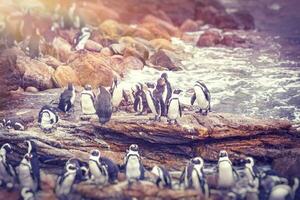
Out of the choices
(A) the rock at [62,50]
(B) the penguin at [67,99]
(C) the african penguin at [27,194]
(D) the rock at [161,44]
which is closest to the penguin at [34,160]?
(C) the african penguin at [27,194]

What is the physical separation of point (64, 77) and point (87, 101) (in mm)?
790

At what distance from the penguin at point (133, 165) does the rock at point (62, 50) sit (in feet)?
7.19

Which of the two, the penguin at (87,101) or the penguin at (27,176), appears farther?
the penguin at (87,101)

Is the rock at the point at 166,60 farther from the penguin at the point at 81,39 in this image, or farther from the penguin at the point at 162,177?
the penguin at the point at 162,177

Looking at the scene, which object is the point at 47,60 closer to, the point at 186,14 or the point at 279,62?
the point at 279,62

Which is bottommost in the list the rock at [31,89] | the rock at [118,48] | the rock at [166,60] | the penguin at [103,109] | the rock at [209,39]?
the penguin at [103,109]

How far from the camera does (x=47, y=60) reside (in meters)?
6.12

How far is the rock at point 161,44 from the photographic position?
7.08 metres

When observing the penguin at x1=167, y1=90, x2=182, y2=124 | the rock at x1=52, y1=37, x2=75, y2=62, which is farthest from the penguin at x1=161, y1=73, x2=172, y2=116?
the rock at x1=52, y1=37, x2=75, y2=62

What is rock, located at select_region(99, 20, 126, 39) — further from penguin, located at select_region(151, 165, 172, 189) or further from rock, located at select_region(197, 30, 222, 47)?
penguin, located at select_region(151, 165, 172, 189)

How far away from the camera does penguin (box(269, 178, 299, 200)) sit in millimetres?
4188

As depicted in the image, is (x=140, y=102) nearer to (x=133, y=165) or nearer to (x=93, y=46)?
(x=133, y=165)

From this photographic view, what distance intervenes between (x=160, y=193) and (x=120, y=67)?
2.27 metres

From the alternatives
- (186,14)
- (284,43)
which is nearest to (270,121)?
(284,43)
